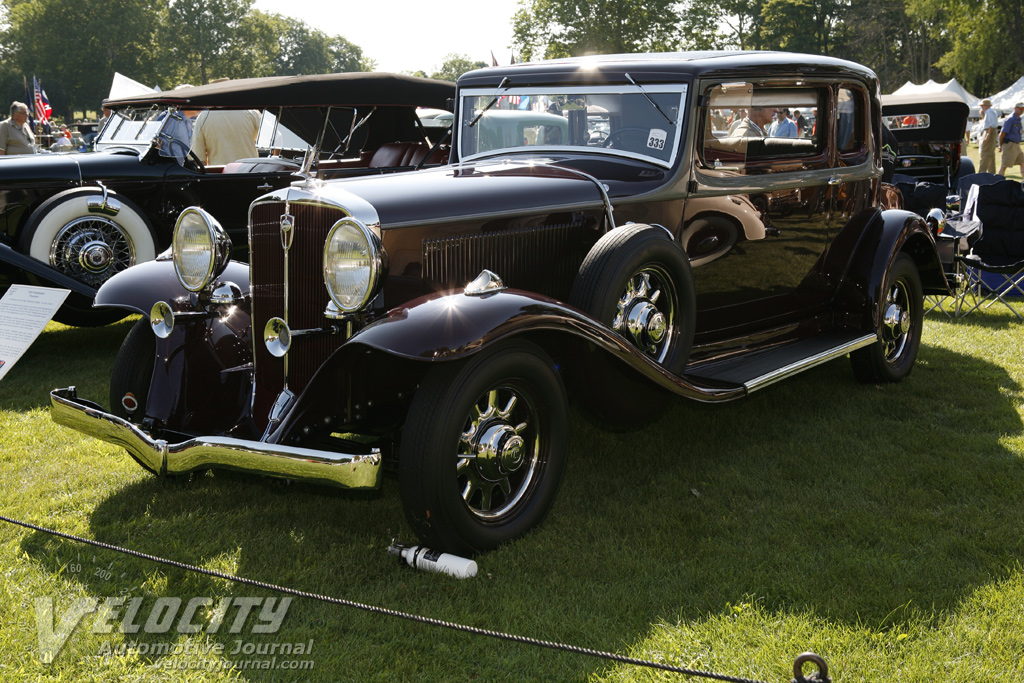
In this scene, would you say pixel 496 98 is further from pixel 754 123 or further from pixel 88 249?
pixel 88 249

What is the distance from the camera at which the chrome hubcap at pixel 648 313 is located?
3.79 meters

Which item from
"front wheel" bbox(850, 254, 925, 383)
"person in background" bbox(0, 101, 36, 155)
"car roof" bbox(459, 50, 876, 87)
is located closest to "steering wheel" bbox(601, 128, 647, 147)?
"car roof" bbox(459, 50, 876, 87)

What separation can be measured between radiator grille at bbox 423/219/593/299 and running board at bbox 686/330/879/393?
2.65 ft

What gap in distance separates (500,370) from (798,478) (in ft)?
6.03

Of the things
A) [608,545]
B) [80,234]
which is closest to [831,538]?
[608,545]

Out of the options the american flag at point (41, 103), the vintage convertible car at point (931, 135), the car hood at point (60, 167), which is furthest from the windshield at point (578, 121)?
the american flag at point (41, 103)

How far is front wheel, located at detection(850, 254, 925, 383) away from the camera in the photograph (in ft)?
17.3

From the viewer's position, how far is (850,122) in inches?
210

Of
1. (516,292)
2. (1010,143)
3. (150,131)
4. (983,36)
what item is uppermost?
(983,36)

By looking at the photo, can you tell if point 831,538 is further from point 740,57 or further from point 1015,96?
point 1015,96

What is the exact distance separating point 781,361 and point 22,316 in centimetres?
428

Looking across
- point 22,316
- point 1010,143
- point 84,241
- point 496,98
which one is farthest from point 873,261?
point 1010,143

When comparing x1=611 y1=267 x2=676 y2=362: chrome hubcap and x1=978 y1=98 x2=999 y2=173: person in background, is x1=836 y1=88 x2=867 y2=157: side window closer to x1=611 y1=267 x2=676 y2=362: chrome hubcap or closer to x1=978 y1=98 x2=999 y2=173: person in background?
x1=611 y1=267 x2=676 y2=362: chrome hubcap

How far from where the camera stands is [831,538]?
11.0 ft
